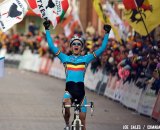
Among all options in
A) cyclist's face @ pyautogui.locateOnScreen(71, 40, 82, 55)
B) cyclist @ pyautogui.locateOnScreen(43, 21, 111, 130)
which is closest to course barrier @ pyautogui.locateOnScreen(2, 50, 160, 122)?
cyclist @ pyautogui.locateOnScreen(43, 21, 111, 130)

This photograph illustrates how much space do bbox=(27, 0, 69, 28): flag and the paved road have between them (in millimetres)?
2480

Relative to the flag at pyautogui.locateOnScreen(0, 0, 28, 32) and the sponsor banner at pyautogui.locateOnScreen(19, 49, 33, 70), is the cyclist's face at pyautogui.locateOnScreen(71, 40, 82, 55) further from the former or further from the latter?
the sponsor banner at pyautogui.locateOnScreen(19, 49, 33, 70)

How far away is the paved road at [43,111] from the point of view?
16.5 metres

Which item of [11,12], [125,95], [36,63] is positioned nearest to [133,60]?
[125,95]


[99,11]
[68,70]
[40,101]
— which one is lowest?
[40,101]

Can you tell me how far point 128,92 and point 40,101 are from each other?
Result: 9.17ft

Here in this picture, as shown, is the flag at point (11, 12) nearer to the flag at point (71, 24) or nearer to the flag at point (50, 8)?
the flag at point (50, 8)

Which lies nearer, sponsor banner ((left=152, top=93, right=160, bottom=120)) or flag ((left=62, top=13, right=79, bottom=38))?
sponsor banner ((left=152, top=93, right=160, bottom=120))

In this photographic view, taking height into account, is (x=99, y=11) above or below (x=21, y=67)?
above

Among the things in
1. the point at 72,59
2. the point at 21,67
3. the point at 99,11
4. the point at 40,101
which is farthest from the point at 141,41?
the point at 21,67

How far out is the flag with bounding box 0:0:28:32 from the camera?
662 inches

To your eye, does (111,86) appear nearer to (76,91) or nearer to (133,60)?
(133,60)

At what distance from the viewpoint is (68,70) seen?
1344cm

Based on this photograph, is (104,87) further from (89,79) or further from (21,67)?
(21,67)
